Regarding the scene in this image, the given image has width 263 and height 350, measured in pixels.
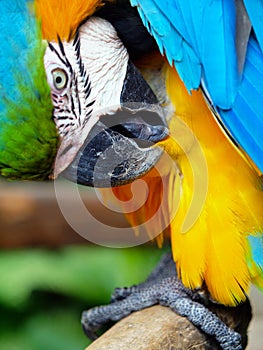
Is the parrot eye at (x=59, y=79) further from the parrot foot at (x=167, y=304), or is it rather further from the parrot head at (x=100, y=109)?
the parrot foot at (x=167, y=304)

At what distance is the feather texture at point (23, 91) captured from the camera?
4.44 ft

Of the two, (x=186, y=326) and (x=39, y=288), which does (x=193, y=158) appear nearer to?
(x=186, y=326)

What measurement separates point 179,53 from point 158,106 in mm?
146

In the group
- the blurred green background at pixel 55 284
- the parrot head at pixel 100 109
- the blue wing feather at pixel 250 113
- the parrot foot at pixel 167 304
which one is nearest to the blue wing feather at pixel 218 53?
the blue wing feather at pixel 250 113

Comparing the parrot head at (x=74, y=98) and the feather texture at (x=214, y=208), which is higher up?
the parrot head at (x=74, y=98)

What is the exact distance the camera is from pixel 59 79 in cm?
141

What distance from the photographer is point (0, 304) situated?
2.70 metres

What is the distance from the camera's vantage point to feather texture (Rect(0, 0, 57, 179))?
135cm

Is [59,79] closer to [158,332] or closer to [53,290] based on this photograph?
[158,332]

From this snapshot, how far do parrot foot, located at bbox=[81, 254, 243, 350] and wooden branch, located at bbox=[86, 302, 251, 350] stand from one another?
17mm

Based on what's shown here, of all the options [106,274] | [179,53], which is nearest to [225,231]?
[179,53]

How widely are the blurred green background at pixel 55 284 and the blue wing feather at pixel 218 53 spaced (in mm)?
1264

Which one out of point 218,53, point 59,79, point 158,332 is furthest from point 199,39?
point 158,332

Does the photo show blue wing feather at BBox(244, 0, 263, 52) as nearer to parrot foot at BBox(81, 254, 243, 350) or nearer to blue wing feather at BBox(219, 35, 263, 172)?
blue wing feather at BBox(219, 35, 263, 172)
